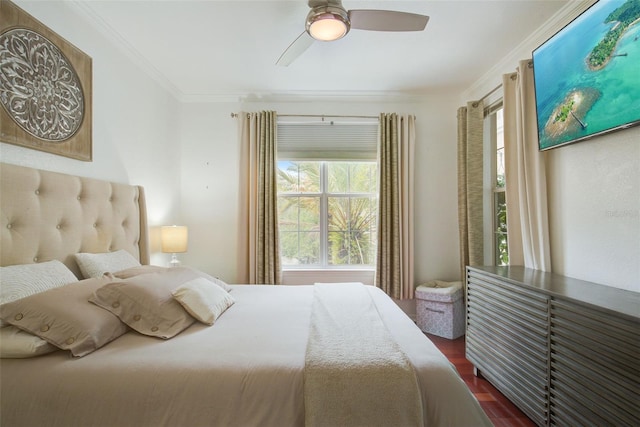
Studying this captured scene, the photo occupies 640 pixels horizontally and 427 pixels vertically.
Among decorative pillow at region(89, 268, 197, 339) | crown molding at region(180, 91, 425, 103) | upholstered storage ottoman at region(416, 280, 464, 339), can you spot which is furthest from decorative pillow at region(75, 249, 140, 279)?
upholstered storage ottoman at region(416, 280, 464, 339)

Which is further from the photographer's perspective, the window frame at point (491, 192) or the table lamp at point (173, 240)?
the window frame at point (491, 192)

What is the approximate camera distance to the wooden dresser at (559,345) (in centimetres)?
112

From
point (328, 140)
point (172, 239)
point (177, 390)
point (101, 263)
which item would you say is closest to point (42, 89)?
point (101, 263)

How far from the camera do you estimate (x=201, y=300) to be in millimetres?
1541

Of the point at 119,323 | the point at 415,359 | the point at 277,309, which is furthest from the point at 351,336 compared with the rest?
the point at 119,323

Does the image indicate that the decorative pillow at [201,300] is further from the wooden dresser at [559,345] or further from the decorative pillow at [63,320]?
the wooden dresser at [559,345]

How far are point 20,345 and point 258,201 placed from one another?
2.20 meters

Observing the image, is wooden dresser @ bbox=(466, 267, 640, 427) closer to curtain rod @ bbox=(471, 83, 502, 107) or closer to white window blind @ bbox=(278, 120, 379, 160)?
curtain rod @ bbox=(471, 83, 502, 107)

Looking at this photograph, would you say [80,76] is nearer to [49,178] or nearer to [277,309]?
[49,178]

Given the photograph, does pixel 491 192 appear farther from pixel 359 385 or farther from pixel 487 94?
pixel 359 385

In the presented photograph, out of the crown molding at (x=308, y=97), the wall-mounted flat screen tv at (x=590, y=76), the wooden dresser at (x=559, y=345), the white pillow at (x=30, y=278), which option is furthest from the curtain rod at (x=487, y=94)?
the white pillow at (x=30, y=278)

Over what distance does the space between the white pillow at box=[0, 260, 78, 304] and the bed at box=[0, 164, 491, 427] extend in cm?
1

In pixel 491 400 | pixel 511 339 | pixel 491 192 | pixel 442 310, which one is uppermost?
pixel 491 192

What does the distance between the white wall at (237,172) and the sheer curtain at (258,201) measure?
0.16 meters
